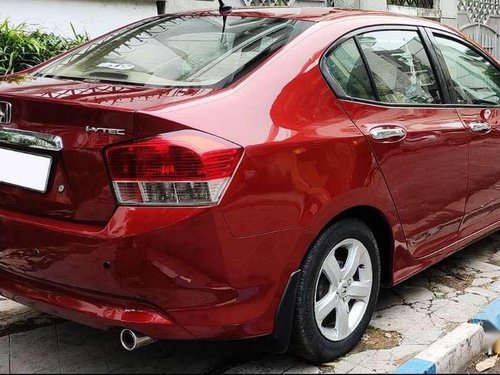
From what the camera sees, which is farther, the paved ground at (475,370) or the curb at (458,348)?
the paved ground at (475,370)

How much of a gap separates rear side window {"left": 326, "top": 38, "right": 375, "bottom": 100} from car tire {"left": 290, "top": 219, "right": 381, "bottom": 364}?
641 mm

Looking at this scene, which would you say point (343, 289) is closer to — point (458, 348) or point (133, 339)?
point (458, 348)

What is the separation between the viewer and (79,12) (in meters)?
6.98

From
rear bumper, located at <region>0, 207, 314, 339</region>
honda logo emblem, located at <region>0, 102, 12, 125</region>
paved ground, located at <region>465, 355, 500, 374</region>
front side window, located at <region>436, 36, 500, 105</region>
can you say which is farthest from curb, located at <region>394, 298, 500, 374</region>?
honda logo emblem, located at <region>0, 102, 12, 125</region>

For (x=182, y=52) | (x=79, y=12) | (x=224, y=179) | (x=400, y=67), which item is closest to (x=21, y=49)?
(x=79, y=12)

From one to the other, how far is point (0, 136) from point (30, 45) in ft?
10.4

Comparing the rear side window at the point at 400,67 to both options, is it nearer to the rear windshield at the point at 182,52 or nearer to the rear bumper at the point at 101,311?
the rear windshield at the point at 182,52

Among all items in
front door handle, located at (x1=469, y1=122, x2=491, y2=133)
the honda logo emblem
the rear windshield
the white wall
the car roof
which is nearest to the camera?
the honda logo emblem

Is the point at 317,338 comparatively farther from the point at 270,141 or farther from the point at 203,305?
the point at 270,141

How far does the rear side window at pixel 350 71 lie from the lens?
311 centimetres

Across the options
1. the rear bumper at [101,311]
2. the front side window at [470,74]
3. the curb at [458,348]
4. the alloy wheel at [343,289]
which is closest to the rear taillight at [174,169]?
the rear bumper at [101,311]

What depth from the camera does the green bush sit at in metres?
5.53

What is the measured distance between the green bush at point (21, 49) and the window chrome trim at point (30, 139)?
9.70ft

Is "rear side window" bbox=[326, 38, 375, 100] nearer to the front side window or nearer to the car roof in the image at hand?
the car roof
